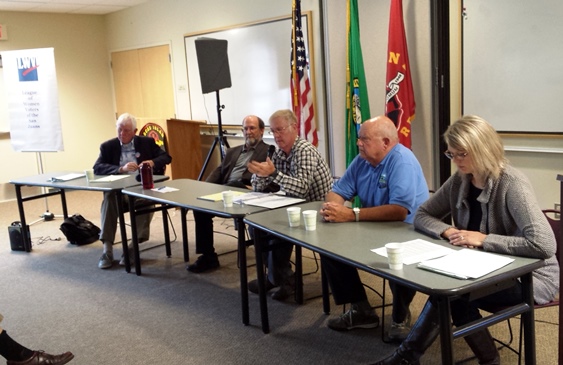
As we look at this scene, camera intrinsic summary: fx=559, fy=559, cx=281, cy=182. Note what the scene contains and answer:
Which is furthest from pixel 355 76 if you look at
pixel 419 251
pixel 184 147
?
pixel 184 147

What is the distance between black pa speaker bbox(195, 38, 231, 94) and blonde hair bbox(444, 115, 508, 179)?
3690 millimetres

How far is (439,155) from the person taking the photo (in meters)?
4.45

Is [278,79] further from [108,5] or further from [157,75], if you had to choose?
[108,5]

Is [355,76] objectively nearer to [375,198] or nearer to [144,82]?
[375,198]

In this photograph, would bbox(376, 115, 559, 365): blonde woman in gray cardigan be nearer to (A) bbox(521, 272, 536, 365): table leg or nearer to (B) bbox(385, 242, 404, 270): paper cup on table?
(A) bbox(521, 272, 536, 365): table leg

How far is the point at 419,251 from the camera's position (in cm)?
216

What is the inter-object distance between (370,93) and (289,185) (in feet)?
6.09

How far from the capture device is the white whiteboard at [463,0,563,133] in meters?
3.63

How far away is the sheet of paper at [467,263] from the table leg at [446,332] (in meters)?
0.12

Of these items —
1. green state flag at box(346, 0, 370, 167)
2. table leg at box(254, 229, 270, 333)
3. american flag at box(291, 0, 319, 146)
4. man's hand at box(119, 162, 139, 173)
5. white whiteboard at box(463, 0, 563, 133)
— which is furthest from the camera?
american flag at box(291, 0, 319, 146)

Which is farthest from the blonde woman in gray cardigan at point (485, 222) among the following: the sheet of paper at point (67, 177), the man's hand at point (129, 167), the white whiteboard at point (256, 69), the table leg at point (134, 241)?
the white whiteboard at point (256, 69)

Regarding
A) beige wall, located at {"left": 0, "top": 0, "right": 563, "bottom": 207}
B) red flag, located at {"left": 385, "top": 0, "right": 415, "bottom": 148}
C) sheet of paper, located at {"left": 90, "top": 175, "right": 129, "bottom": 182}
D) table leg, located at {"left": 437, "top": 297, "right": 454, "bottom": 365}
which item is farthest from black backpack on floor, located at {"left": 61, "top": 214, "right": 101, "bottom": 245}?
table leg, located at {"left": 437, "top": 297, "right": 454, "bottom": 365}

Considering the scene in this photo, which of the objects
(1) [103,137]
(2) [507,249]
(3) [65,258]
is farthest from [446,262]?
(1) [103,137]

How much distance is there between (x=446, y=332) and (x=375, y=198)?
1.10 metres
